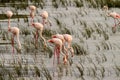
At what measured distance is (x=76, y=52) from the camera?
13.7m

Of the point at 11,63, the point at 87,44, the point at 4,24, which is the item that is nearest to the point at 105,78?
the point at 11,63

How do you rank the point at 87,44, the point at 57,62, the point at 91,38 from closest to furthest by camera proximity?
the point at 57,62
the point at 87,44
the point at 91,38

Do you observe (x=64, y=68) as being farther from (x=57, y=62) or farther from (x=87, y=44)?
(x=87, y=44)

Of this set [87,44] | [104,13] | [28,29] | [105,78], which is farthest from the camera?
[104,13]

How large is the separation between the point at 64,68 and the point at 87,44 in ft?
10.8

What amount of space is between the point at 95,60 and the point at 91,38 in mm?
3229

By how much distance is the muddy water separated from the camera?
11508 mm

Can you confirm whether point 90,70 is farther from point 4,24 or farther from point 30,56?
point 4,24

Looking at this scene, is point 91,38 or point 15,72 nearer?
point 15,72

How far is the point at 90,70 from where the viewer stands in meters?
11.9

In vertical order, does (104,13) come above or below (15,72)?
below

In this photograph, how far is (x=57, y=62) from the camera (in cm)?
1245

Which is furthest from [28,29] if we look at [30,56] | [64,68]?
[64,68]

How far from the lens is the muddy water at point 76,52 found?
11508 millimetres
